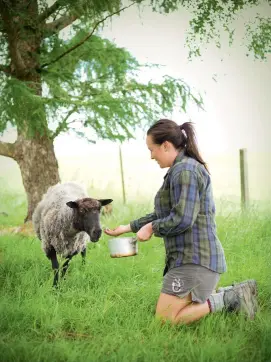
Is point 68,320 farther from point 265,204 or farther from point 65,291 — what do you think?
point 265,204

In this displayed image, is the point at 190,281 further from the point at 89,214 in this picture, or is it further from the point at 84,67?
the point at 84,67

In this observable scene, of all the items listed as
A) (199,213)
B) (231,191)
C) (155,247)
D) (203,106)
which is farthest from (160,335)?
(231,191)

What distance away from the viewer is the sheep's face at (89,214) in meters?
3.76

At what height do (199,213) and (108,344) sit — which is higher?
(199,213)

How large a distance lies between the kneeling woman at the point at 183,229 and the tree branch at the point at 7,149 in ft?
12.2

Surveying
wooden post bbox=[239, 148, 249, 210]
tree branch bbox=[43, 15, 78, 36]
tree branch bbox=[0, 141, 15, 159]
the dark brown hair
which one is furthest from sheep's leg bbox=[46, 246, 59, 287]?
wooden post bbox=[239, 148, 249, 210]

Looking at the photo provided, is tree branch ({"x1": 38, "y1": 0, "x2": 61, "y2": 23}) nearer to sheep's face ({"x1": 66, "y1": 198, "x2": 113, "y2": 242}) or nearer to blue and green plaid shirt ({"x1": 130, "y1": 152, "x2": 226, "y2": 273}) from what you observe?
sheep's face ({"x1": 66, "y1": 198, "x2": 113, "y2": 242})

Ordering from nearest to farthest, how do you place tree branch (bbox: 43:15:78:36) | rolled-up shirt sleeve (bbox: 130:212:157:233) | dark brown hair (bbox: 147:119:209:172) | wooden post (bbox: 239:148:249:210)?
dark brown hair (bbox: 147:119:209:172) < rolled-up shirt sleeve (bbox: 130:212:157:233) < tree branch (bbox: 43:15:78:36) < wooden post (bbox: 239:148:249:210)

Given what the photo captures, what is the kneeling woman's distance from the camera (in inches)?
111

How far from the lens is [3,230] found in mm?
6227

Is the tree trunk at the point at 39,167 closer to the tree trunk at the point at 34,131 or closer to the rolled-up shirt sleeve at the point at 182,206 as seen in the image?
the tree trunk at the point at 34,131

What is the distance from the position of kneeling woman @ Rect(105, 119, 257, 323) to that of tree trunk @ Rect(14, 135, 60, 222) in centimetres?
326

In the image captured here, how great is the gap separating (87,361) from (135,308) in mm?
884

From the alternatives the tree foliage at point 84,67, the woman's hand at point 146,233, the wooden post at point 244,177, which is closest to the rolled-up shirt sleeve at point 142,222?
the woman's hand at point 146,233
